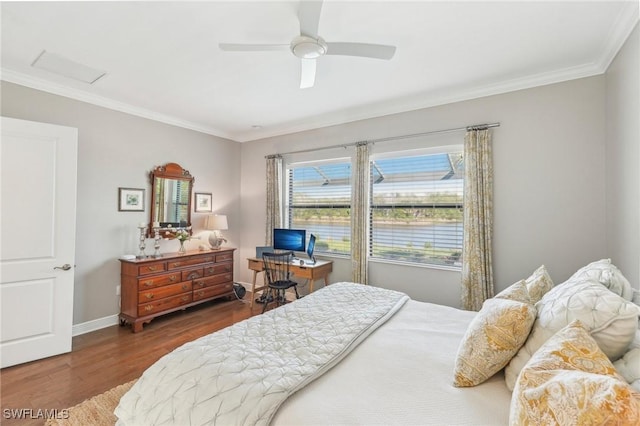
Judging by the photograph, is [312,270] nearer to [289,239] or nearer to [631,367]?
[289,239]

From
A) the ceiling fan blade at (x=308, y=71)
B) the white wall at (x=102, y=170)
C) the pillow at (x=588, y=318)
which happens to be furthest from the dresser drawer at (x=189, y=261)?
the pillow at (x=588, y=318)

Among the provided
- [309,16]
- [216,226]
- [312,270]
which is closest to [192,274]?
[216,226]

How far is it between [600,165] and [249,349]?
10.9 feet

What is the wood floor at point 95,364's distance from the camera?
2230 mm

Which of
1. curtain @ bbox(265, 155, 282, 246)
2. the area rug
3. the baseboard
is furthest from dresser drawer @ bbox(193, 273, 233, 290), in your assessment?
the area rug

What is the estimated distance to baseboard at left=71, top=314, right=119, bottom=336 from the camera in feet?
11.0

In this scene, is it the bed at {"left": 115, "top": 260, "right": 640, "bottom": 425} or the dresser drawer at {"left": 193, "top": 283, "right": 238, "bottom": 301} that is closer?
the bed at {"left": 115, "top": 260, "right": 640, "bottom": 425}

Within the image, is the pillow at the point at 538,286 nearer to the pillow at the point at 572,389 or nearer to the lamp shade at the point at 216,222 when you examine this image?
the pillow at the point at 572,389

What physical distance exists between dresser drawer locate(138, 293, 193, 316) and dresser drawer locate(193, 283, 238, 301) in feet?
0.31

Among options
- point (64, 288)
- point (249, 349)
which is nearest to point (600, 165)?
point (249, 349)

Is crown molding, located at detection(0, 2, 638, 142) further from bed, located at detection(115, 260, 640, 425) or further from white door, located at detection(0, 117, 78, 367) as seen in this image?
bed, located at detection(115, 260, 640, 425)

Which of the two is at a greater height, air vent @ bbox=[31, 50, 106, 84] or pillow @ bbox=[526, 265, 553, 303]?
air vent @ bbox=[31, 50, 106, 84]

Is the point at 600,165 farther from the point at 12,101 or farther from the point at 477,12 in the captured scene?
the point at 12,101

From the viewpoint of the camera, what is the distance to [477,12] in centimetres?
200
